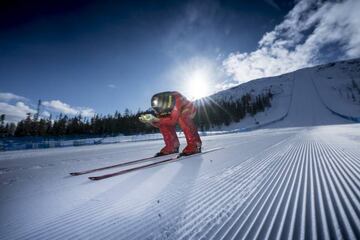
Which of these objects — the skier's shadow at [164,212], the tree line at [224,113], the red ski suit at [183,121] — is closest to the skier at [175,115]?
the red ski suit at [183,121]

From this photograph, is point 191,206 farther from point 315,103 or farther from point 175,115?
point 315,103

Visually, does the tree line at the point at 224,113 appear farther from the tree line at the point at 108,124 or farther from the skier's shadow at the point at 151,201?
the skier's shadow at the point at 151,201

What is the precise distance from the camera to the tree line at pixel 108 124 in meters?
56.9

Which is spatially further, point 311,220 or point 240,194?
point 240,194

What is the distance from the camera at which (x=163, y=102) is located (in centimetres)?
675

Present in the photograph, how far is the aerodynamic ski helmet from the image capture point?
22.1 ft

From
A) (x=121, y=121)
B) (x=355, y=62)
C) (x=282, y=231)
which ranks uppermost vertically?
(x=355, y=62)

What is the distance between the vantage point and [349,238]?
4.92ft

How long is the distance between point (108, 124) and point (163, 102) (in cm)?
6449

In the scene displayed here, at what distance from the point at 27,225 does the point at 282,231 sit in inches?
97.9

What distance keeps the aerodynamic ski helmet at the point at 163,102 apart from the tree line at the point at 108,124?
41.5m

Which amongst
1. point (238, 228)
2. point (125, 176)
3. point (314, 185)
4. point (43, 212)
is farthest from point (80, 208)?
point (314, 185)

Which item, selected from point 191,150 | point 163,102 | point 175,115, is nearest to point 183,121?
point 175,115

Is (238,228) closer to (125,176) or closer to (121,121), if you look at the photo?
(125,176)
